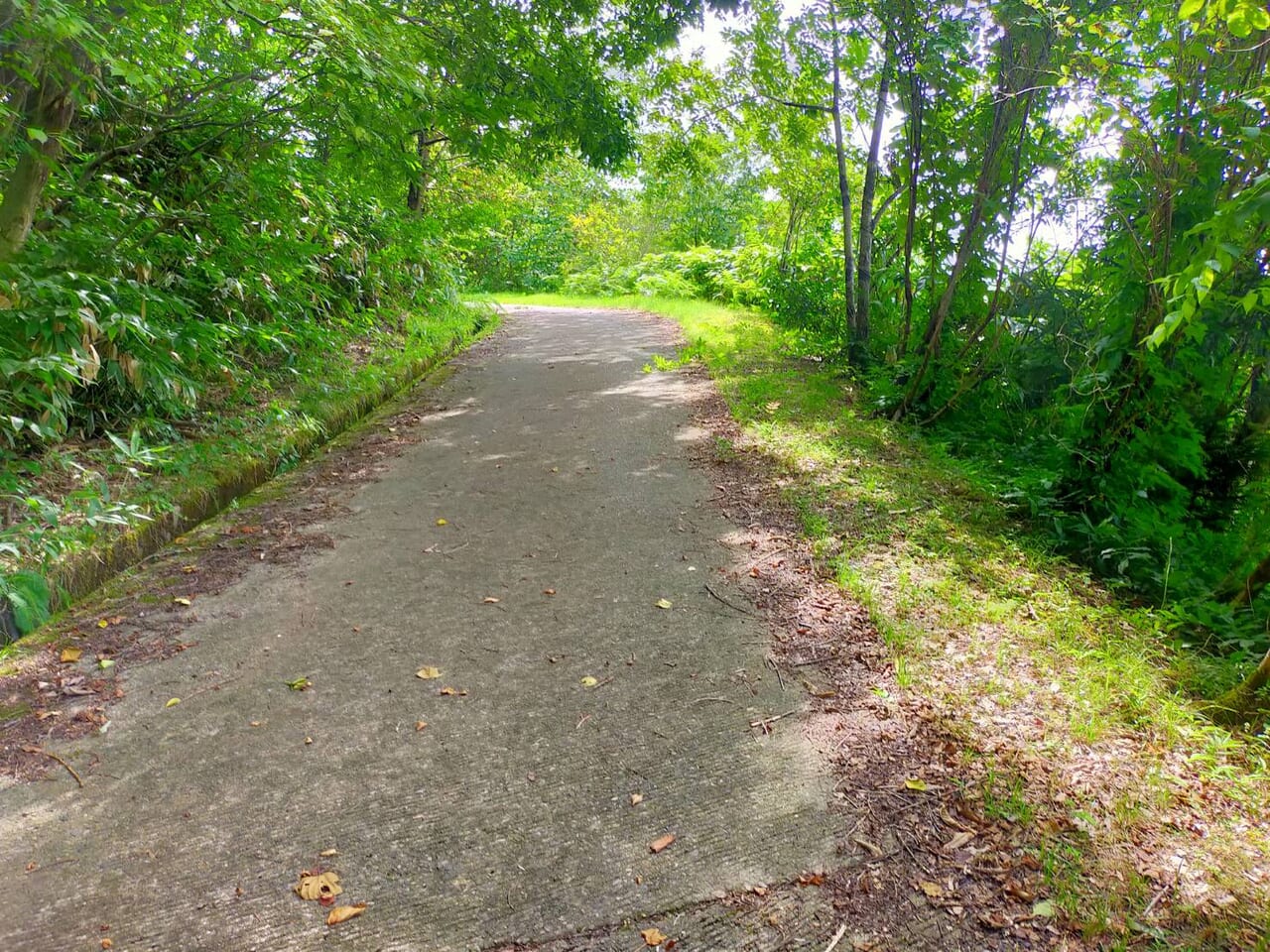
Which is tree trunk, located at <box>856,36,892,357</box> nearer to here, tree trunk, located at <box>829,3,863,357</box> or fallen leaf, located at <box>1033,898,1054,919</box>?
tree trunk, located at <box>829,3,863,357</box>

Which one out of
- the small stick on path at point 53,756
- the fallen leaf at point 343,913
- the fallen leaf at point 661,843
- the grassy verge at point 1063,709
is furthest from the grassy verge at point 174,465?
the grassy verge at point 1063,709

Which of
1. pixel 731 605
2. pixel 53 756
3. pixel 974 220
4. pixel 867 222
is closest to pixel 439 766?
pixel 53 756

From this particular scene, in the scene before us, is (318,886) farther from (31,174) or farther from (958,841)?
(31,174)

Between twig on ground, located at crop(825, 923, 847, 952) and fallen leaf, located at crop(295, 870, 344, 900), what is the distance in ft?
4.30

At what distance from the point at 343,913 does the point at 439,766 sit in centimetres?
59

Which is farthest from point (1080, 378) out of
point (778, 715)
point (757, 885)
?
point (757, 885)

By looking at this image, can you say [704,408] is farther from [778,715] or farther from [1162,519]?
[778,715]

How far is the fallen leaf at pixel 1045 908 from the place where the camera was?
1.95 m

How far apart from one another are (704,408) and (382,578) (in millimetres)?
4279

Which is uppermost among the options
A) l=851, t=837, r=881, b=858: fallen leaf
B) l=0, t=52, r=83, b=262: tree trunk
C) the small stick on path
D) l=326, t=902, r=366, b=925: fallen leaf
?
l=0, t=52, r=83, b=262: tree trunk

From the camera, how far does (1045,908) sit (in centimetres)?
197

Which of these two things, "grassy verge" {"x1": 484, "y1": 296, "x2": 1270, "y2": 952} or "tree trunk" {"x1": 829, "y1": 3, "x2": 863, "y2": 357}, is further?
"tree trunk" {"x1": 829, "y1": 3, "x2": 863, "y2": 357}

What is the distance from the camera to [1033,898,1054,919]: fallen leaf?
1.95m

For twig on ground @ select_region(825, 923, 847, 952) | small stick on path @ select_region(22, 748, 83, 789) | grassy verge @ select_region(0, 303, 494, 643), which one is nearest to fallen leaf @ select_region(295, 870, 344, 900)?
small stick on path @ select_region(22, 748, 83, 789)
